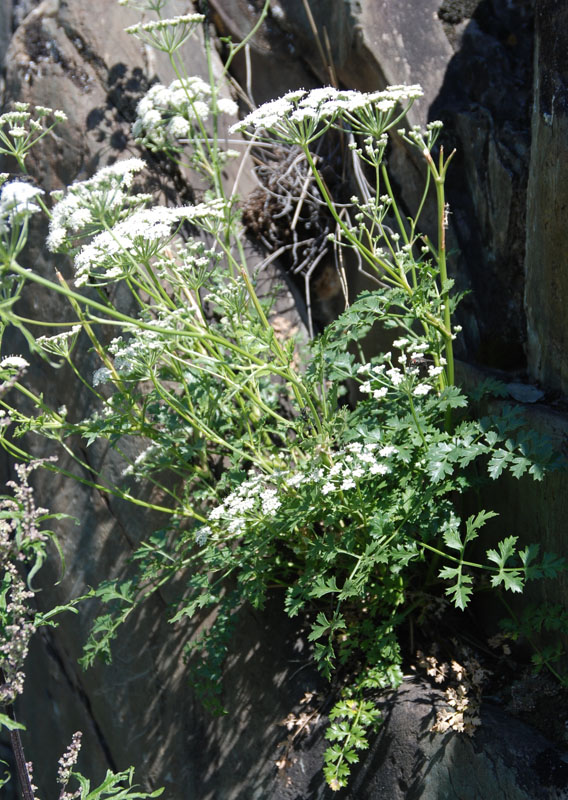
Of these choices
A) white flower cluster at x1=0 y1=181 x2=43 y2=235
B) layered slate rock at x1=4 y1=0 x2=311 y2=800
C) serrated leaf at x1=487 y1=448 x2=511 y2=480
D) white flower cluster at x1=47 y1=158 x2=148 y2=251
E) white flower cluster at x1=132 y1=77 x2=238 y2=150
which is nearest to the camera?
white flower cluster at x1=0 y1=181 x2=43 y2=235

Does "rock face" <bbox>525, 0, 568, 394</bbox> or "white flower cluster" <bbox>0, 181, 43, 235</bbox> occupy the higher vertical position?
"white flower cluster" <bbox>0, 181, 43, 235</bbox>

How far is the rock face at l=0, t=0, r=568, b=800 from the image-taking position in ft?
9.92

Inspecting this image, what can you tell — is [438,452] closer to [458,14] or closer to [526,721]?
[526,721]

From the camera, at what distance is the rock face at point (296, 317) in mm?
3023

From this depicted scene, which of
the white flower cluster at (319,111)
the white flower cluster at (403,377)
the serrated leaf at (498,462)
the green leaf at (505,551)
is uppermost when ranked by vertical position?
the white flower cluster at (319,111)

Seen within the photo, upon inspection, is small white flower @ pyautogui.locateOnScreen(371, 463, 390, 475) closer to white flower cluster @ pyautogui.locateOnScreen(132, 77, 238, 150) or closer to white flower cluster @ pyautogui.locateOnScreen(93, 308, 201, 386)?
white flower cluster @ pyautogui.locateOnScreen(93, 308, 201, 386)

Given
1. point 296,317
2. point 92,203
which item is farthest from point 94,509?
point 92,203

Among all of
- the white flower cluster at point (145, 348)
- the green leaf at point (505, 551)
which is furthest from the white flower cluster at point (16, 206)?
the green leaf at point (505, 551)

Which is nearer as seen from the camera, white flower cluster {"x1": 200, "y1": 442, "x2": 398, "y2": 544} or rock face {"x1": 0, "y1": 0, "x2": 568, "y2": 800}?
white flower cluster {"x1": 200, "y1": 442, "x2": 398, "y2": 544}

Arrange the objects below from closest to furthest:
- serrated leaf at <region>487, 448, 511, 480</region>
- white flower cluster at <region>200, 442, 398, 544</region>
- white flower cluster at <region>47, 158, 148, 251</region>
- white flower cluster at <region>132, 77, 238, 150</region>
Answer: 1. white flower cluster at <region>47, 158, 148, 251</region>
2. serrated leaf at <region>487, 448, 511, 480</region>
3. white flower cluster at <region>200, 442, 398, 544</region>
4. white flower cluster at <region>132, 77, 238, 150</region>

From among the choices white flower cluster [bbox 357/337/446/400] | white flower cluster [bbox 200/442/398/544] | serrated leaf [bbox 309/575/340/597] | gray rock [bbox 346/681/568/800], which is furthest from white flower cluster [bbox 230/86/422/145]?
gray rock [bbox 346/681/568/800]

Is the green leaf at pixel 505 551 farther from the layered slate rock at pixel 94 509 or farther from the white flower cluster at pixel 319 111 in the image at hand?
the layered slate rock at pixel 94 509

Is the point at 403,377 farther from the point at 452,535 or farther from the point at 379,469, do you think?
the point at 452,535

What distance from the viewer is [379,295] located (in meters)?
3.02
